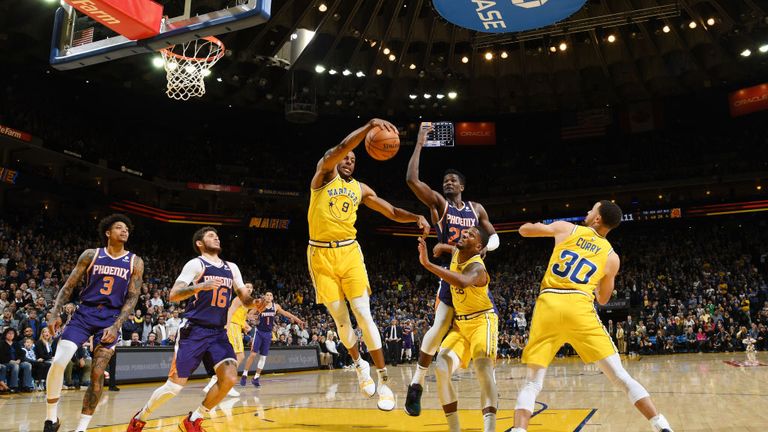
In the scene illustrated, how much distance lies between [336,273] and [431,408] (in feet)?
9.71

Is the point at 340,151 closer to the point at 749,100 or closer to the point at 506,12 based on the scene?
the point at 506,12

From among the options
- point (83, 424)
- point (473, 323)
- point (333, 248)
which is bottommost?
point (83, 424)

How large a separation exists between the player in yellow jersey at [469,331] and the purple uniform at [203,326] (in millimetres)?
2139

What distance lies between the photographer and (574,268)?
5457 millimetres

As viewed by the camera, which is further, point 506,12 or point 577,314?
point 506,12

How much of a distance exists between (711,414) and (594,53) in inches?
942

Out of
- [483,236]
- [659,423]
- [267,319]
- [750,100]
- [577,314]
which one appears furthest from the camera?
[750,100]

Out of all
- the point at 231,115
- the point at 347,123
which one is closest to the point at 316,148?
the point at 347,123

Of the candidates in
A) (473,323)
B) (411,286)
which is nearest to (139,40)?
(473,323)

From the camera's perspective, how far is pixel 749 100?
32.7 m

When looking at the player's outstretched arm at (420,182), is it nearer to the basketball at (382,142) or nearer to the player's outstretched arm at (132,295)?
the basketball at (382,142)

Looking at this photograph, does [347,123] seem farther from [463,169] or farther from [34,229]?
[34,229]

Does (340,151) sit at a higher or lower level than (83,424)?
higher

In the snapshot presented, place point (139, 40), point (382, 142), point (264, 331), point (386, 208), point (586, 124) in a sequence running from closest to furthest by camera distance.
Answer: point (382, 142) → point (386, 208) → point (139, 40) → point (264, 331) → point (586, 124)
